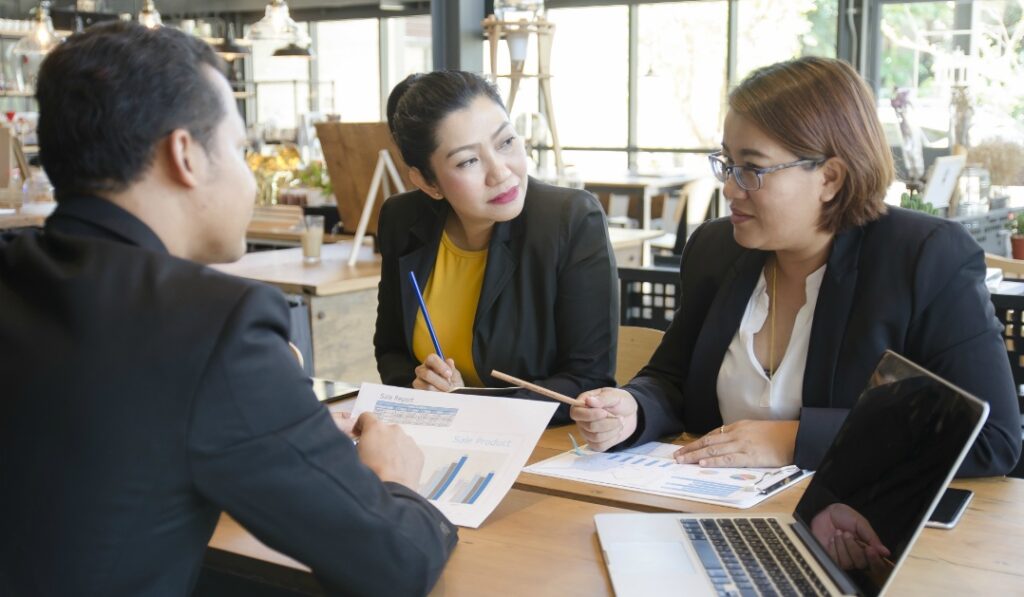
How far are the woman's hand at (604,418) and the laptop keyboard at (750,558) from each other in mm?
355

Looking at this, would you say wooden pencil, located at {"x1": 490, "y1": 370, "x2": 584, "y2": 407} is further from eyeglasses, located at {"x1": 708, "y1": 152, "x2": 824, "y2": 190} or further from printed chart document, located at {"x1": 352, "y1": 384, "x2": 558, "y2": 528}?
eyeglasses, located at {"x1": 708, "y1": 152, "x2": 824, "y2": 190}

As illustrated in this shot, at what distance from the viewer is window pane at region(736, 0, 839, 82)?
387 inches

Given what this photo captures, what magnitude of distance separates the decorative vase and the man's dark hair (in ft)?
12.0

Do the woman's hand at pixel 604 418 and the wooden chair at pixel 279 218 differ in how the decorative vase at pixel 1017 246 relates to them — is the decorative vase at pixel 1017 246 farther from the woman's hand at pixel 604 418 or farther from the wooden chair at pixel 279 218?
the wooden chair at pixel 279 218

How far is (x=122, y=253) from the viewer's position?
3.39 feet

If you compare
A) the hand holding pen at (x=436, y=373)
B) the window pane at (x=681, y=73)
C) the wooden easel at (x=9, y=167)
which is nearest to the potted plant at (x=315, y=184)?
the wooden easel at (x=9, y=167)

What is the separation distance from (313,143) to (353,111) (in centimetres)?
553

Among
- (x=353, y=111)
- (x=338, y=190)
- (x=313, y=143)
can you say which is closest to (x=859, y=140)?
(x=338, y=190)

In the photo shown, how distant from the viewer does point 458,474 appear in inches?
61.8

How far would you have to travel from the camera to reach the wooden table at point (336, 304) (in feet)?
12.0

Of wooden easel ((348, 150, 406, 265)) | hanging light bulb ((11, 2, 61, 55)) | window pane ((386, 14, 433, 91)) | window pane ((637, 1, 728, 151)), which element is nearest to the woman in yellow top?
wooden easel ((348, 150, 406, 265))

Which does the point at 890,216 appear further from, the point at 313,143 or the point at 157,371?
the point at 313,143

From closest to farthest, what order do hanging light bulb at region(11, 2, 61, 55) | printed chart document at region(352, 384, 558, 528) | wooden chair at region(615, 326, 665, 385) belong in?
printed chart document at region(352, 384, 558, 528) → wooden chair at region(615, 326, 665, 385) → hanging light bulb at region(11, 2, 61, 55)

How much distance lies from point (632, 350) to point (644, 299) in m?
0.36
